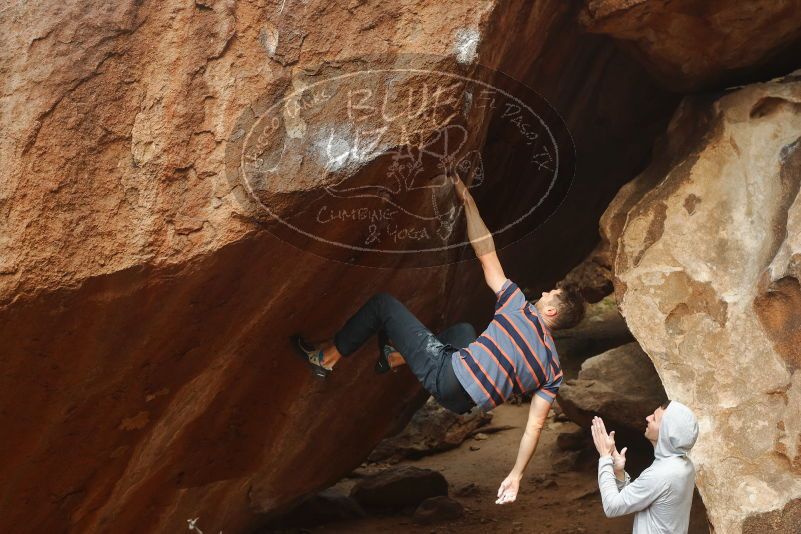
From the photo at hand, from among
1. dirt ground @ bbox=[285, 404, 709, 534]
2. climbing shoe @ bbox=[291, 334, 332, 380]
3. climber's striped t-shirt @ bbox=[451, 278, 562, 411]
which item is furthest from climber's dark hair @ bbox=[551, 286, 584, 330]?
dirt ground @ bbox=[285, 404, 709, 534]

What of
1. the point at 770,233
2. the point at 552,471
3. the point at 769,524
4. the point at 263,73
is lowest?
the point at 552,471

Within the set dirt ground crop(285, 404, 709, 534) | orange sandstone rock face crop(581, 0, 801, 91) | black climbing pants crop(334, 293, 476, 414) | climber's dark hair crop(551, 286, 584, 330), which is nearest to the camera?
black climbing pants crop(334, 293, 476, 414)

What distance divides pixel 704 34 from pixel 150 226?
9.41 feet

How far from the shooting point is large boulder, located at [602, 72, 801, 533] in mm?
4168

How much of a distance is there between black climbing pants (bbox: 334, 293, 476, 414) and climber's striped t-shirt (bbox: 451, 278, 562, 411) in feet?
0.28

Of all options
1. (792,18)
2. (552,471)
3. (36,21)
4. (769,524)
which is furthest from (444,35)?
(552,471)

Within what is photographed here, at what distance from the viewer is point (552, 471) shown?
24.8 ft

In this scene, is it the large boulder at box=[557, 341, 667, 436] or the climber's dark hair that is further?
the large boulder at box=[557, 341, 667, 436]

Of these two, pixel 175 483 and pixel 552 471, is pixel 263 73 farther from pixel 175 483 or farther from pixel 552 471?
pixel 552 471

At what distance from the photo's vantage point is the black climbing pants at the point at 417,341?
412cm

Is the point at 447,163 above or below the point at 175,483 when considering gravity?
above

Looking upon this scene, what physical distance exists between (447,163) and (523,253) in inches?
105

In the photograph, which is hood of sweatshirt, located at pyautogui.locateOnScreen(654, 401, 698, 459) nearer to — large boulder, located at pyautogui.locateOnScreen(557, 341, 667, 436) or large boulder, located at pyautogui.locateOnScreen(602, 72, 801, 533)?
large boulder, located at pyautogui.locateOnScreen(602, 72, 801, 533)

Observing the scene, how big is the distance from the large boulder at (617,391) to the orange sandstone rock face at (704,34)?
8.78ft
